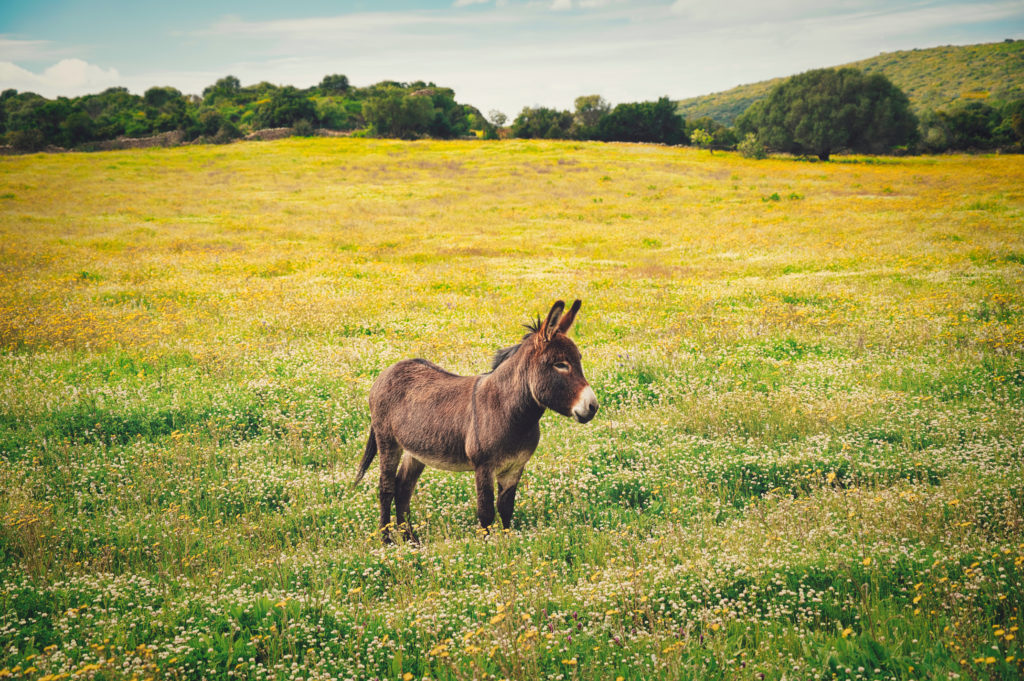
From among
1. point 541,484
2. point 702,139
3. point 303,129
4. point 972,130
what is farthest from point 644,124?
point 541,484

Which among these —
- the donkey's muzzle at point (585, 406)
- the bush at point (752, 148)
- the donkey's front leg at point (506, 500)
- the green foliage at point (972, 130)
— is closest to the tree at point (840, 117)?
the green foliage at point (972, 130)

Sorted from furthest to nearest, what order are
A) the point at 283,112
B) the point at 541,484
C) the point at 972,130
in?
the point at 283,112 < the point at 972,130 < the point at 541,484

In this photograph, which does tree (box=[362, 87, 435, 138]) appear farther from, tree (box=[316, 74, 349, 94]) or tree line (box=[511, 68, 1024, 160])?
tree line (box=[511, 68, 1024, 160])

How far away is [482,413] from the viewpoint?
19.8 feet

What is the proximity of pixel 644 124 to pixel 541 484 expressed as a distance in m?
111

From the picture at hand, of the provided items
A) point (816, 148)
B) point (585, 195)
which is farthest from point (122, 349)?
point (816, 148)

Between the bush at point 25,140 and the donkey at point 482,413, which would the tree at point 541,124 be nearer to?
the bush at point 25,140

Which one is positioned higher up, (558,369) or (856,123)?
(856,123)

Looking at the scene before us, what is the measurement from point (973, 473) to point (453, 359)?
9.05m

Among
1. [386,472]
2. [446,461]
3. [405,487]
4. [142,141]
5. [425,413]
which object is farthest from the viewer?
[142,141]

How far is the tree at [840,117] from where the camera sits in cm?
7506

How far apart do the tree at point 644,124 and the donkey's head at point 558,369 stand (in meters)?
110

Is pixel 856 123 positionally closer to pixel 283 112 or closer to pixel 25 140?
pixel 283 112

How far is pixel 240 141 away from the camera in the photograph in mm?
86750
